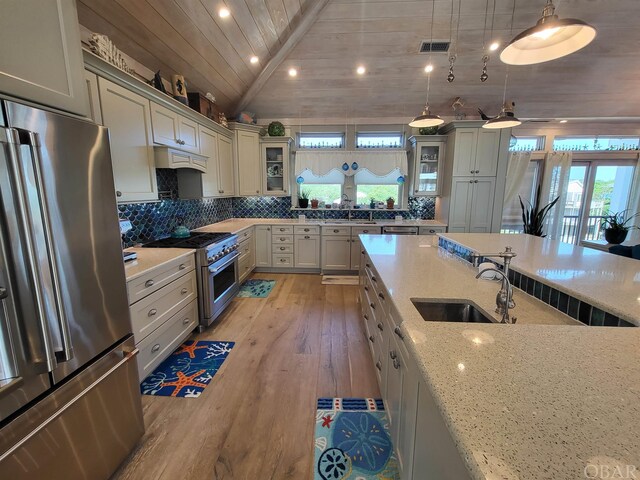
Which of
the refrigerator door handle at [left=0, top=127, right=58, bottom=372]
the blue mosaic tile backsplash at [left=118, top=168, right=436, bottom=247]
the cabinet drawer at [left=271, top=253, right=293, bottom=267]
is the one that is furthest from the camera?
the cabinet drawer at [left=271, top=253, right=293, bottom=267]

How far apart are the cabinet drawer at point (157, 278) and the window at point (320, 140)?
322cm

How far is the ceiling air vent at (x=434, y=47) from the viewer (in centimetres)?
328

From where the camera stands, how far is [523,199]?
489cm

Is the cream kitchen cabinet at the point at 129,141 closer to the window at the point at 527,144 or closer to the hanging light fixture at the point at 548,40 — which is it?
the hanging light fixture at the point at 548,40

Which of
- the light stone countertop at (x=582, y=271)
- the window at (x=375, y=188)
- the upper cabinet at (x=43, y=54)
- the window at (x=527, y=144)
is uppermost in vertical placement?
the window at (x=527, y=144)

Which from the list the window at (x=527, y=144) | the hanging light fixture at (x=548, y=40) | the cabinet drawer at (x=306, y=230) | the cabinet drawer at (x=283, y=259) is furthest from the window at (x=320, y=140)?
the hanging light fixture at (x=548, y=40)

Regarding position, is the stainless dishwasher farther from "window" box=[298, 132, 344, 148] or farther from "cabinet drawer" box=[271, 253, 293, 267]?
"window" box=[298, 132, 344, 148]

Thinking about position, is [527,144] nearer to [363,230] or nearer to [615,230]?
[615,230]

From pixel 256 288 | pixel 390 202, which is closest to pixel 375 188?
pixel 390 202

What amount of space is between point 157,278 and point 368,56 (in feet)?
11.6

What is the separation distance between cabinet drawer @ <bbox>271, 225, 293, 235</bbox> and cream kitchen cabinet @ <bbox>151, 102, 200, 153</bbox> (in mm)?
1686

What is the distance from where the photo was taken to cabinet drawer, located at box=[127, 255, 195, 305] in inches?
70.4

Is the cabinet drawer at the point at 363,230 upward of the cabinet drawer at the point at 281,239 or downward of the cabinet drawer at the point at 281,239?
upward

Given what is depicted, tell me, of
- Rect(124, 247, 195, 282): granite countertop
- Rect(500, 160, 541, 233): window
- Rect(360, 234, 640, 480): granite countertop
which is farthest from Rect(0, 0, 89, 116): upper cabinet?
Rect(500, 160, 541, 233): window
